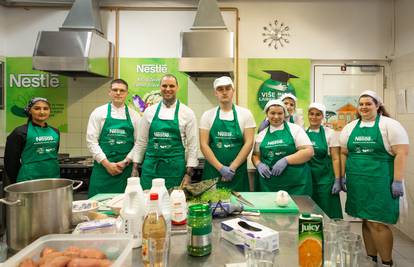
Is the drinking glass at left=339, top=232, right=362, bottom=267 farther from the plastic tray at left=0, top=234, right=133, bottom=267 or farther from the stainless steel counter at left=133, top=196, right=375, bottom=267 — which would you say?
the plastic tray at left=0, top=234, right=133, bottom=267

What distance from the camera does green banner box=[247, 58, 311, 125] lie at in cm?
373

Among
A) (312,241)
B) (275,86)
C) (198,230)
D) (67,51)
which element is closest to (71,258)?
(198,230)

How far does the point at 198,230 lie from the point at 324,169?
1937 millimetres

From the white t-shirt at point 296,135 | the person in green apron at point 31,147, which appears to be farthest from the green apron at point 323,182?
the person in green apron at point 31,147

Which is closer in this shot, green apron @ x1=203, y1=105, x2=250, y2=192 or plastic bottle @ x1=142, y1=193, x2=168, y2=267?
plastic bottle @ x1=142, y1=193, x2=168, y2=267

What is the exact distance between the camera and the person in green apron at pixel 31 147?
2.57 m

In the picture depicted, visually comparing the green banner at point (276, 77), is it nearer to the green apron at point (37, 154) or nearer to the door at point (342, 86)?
the door at point (342, 86)

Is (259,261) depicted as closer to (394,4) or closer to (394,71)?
(394,71)

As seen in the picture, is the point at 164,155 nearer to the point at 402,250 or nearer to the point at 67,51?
the point at 67,51

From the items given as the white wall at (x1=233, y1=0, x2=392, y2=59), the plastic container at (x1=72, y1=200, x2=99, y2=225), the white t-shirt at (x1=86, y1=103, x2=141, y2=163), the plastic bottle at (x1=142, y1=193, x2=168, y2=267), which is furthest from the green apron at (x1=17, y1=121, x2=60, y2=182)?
the white wall at (x1=233, y1=0, x2=392, y2=59)

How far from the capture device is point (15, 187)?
120 centimetres

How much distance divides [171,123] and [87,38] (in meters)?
1.32

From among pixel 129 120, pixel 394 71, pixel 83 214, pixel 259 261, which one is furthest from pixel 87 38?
pixel 394 71

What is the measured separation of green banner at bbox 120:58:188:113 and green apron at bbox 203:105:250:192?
125cm
